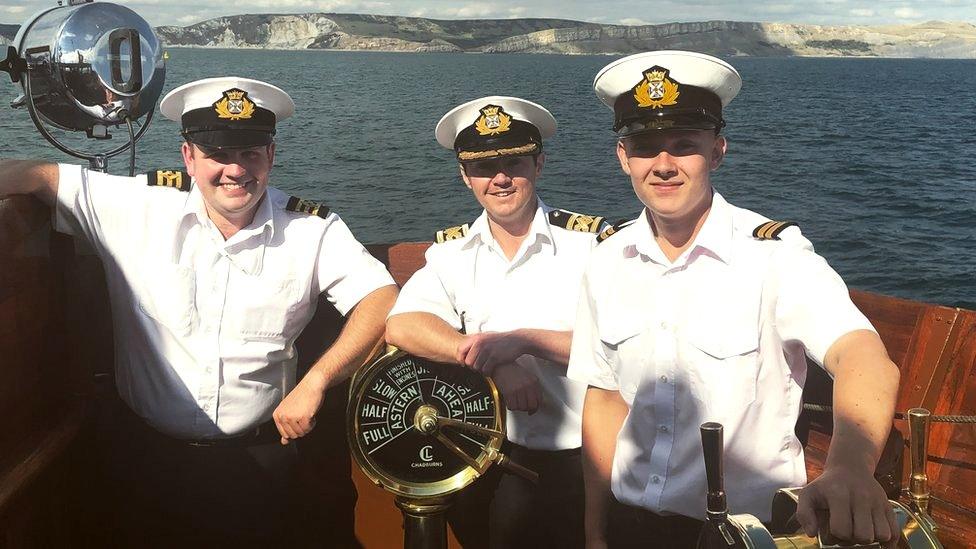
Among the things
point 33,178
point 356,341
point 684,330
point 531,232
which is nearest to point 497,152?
point 531,232

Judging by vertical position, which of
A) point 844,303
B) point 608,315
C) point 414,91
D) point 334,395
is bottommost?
point 414,91

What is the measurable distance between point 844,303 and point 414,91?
69.3 m

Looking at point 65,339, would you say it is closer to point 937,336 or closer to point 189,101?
point 189,101

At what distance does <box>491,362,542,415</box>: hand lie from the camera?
3.03m

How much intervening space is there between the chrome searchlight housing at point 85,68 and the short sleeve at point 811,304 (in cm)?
270

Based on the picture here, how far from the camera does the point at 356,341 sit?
10.9ft

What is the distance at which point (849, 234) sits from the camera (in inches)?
926

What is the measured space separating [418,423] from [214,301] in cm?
90

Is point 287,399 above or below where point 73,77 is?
below

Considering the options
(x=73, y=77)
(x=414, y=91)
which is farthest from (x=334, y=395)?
(x=414, y=91)

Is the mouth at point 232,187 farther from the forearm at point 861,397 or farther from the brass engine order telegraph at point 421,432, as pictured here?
the forearm at point 861,397

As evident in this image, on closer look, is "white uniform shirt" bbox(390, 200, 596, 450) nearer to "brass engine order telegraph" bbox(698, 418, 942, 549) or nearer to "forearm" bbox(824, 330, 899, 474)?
"forearm" bbox(824, 330, 899, 474)

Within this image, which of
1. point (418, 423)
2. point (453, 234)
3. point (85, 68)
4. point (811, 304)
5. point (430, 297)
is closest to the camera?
point (811, 304)

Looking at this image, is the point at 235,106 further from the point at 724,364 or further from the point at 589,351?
the point at 724,364
